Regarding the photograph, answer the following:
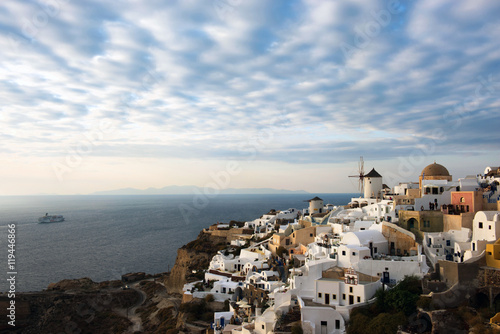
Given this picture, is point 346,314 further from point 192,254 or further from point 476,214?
point 192,254

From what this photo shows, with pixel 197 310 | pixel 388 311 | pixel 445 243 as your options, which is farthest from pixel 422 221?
pixel 197 310

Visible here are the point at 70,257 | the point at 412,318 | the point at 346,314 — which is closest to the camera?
the point at 412,318

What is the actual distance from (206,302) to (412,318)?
17.4m

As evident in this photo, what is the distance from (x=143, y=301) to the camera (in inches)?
1672

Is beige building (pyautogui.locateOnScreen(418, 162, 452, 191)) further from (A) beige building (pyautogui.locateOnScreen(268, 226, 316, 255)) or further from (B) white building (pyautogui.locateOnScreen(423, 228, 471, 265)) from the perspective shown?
(A) beige building (pyautogui.locateOnScreen(268, 226, 316, 255))

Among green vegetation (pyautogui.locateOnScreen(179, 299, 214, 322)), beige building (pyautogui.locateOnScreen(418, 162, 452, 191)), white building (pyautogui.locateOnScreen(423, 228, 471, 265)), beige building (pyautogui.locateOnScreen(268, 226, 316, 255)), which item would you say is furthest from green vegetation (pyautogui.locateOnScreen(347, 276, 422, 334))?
beige building (pyautogui.locateOnScreen(418, 162, 452, 191))

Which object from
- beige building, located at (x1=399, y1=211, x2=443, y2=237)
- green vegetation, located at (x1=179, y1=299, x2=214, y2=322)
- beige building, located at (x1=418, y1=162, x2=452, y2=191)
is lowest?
green vegetation, located at (x1=179, y1=299, x2=214, y2=322)

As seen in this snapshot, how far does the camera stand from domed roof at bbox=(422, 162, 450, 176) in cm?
3366

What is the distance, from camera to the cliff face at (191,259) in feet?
140

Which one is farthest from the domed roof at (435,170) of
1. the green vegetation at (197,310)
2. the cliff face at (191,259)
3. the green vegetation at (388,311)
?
the cliff face at (191,259)

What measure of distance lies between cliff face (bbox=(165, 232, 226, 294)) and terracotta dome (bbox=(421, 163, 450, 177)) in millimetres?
Result: 24481

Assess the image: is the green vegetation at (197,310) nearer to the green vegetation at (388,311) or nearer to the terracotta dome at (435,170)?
the green vegetation at (388,311)

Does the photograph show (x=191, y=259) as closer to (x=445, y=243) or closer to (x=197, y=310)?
(x=197, y=310)

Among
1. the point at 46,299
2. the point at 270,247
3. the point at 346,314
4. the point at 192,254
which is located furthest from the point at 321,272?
the point at 46,299
